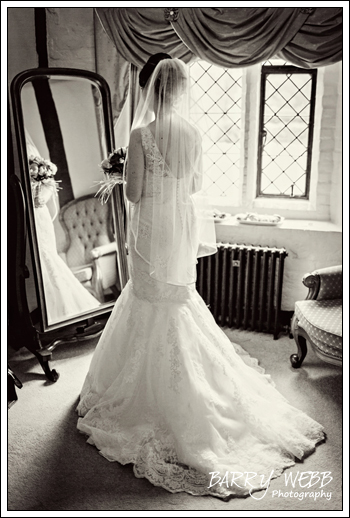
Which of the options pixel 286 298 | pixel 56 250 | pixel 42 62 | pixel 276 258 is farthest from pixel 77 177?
pixel 286 298

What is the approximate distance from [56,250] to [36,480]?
1718 millimetres

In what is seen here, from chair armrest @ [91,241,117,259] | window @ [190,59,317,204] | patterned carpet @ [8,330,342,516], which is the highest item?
window @ [190,59,317,204]

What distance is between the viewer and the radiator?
13.9 ft

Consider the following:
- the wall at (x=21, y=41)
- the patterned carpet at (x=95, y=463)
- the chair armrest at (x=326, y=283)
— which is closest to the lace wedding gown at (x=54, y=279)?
the patterned carpet at (x=95, y=463)

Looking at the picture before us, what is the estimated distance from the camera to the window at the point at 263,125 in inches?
172

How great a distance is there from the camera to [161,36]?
4.11 meters

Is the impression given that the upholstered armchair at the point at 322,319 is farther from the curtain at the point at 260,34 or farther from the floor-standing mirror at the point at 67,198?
the curtain at the point at 260,34

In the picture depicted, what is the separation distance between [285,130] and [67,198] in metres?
2.00

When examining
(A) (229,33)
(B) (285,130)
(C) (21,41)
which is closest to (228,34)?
(A) (229,33)

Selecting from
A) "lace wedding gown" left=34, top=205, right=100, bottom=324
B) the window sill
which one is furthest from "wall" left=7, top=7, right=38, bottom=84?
the window sill

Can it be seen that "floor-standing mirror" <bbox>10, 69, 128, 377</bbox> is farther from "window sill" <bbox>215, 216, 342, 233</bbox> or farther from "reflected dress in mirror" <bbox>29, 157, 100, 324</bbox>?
"window sill" <bbox>215, 216, 342, 233</bbox>

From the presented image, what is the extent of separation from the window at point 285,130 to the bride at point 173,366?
1.72 meters

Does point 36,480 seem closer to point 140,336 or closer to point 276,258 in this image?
point 140,336

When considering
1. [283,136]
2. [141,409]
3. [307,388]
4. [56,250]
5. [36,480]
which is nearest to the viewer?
[36,480]
